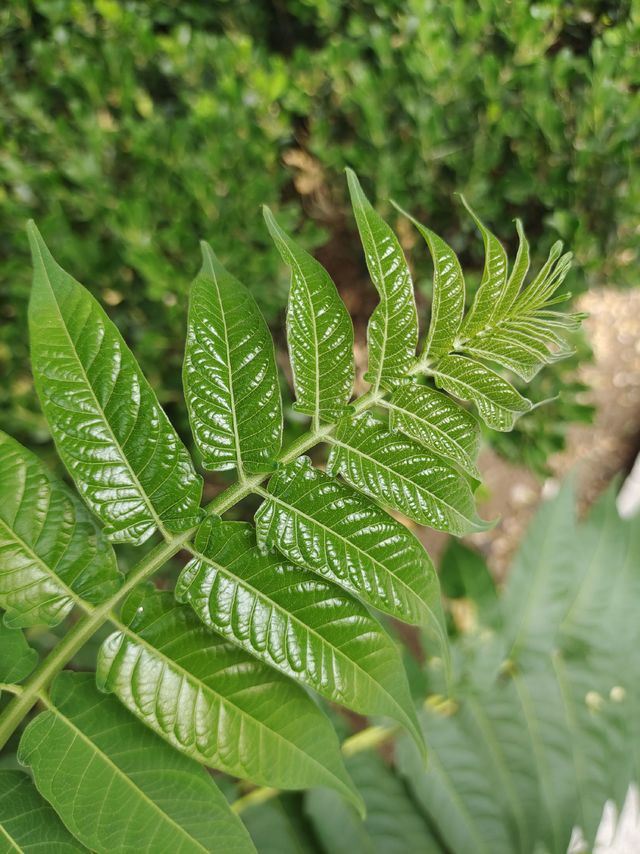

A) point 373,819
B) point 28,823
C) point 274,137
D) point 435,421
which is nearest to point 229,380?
point 435,421

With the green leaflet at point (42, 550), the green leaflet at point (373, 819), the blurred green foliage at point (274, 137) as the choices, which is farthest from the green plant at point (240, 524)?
the blurred green foliage at point (274, 137)

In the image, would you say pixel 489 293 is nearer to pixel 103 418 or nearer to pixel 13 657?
pixel 103 418

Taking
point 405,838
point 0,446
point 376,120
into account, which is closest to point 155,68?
point 376,120

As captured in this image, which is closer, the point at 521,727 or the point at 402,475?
the point at 402,475

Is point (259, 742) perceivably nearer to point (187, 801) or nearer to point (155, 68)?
point (187, 801)

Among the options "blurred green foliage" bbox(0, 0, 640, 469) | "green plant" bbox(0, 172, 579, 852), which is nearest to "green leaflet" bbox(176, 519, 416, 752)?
"green plant" bbox(0, 172, 579, 852)

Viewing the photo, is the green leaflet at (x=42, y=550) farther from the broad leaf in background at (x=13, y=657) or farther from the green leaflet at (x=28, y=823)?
the green leaflet at (x=28, y=823)

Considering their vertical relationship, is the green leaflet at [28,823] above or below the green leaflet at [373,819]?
above
